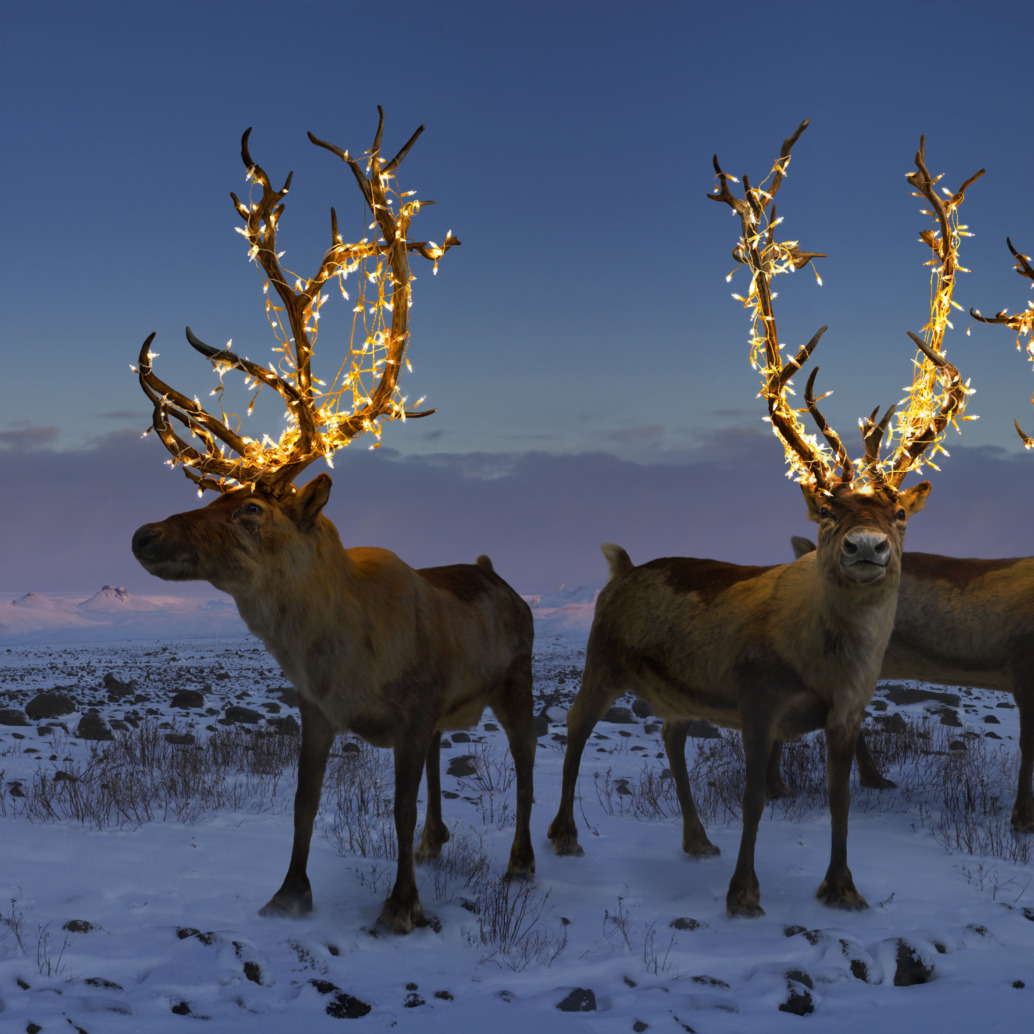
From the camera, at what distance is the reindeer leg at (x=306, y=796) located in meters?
5.72

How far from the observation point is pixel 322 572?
221 inches

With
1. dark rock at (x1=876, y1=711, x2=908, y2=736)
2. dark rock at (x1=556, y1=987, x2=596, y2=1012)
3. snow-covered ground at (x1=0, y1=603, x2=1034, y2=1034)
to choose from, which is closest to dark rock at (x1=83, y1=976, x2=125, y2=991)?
snow-covered ground at (x1=0, y1=603, x2=1034, y2=1034)

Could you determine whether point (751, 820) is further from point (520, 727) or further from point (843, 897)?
Answer: point (520, 727)

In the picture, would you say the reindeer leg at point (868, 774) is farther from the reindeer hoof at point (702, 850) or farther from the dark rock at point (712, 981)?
the dark rock at point (712, 981)

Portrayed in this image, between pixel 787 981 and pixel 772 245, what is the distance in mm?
5222

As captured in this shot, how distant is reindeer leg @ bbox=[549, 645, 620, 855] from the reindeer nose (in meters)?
2.54

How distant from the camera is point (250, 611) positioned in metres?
5.43

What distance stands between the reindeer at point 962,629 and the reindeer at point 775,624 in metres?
2.35

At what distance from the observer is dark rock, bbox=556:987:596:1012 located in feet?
15.3

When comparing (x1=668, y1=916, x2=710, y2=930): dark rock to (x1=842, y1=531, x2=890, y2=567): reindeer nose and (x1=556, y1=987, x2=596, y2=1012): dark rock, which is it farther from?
(x1=842, y1=531, x2=890, y2=567): reindeer nose

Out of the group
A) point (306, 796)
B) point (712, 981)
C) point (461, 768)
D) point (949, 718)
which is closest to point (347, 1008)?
point (306, 796)

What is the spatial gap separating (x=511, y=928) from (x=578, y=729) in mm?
2098

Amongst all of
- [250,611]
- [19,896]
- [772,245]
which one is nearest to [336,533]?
[250,611]

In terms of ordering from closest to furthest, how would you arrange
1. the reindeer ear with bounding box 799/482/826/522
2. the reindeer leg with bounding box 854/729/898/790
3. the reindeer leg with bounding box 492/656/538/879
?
the reindeer ear with bounding box 799/482/826/522 < the reindeer leg with bounding box 492/656/538/879 < the reindeer leg with bounding box 854/729/898/790
